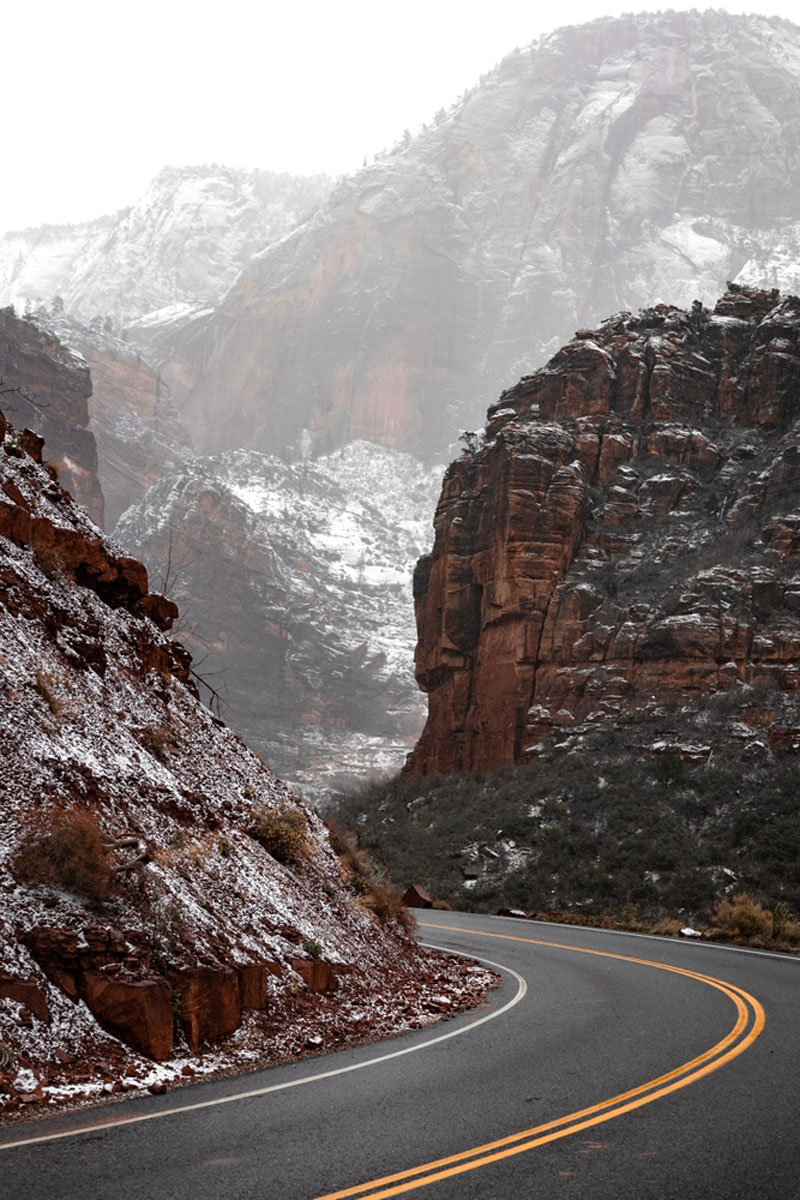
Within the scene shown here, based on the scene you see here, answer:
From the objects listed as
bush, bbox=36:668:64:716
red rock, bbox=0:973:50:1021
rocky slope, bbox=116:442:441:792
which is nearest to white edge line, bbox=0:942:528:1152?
red rock, bbox=0:973:50:1021

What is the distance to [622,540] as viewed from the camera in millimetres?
53094

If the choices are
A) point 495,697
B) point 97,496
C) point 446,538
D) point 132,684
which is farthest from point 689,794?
point 97,496

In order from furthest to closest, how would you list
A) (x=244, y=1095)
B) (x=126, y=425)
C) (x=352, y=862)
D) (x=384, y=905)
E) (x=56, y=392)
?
(x=126, y=425) < (x=56, y=392) < (x=352, y=862) < (x=384, y=905) < (x=244, y=1095)

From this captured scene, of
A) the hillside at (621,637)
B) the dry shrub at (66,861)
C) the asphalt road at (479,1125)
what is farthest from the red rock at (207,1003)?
the hillside at (621,637)

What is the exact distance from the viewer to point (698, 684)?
151 feet

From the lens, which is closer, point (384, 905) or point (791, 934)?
point (384, 905)

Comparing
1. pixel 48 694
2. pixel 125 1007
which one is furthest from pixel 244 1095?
pixel 48 694

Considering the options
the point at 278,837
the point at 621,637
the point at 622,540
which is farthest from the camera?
the point at 622,540

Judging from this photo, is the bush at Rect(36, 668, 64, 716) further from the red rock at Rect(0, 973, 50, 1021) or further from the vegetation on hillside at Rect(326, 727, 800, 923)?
the vegetation on hillside at Rect(326, 727, 800, 923)

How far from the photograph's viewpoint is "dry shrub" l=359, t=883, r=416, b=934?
1564 centimetres

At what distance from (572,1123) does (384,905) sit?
9147 mm

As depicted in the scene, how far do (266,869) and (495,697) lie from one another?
40.3 meters

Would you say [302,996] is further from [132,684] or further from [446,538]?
[446,538]

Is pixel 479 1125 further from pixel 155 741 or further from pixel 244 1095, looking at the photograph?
pixel 155 741
